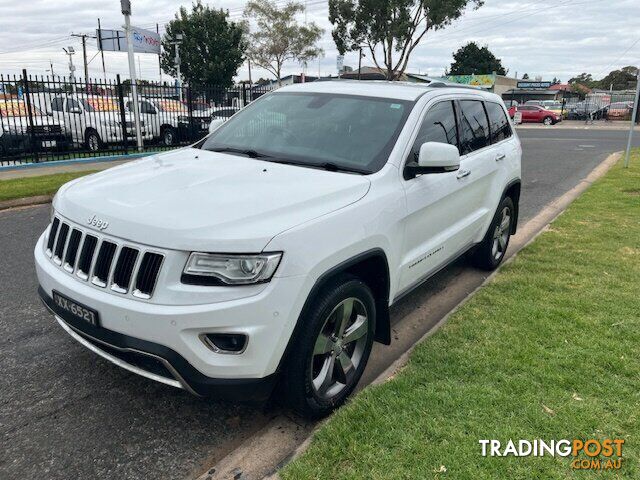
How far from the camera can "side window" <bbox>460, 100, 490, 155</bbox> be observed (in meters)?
4.42

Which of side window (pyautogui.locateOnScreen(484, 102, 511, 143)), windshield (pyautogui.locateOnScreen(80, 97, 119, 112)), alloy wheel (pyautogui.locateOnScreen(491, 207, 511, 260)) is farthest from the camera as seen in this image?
windshield (pyautogui.locateOnScreen(80, 97, 119, 112))

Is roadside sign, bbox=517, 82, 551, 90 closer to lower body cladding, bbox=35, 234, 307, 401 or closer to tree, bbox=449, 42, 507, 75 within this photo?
tree, bbox=449, 42, 507, 75

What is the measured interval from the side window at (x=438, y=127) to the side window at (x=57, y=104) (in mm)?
13121

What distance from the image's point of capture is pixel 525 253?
19.0ft

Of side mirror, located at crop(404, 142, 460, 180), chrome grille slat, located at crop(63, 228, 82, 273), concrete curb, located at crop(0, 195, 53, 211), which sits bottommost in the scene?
concrete curb, located at crop(0, 195, 53, 211)

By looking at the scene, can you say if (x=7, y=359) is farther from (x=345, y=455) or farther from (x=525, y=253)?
(x=525, y=253)

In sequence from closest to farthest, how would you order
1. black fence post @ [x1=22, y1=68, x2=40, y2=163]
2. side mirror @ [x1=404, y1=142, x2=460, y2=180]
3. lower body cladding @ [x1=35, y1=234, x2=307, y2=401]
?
lower body cladding @ [x1=35, y1=234, x2=307, y2=401] → side mirror @ [x1=404, y1=142, x2=460, y2=180] → black fence post @ [x1=22, y1=68, x2=40, y2=163]

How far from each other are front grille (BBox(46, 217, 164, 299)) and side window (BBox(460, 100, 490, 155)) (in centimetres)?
289

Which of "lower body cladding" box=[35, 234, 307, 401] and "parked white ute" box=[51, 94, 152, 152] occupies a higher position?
"parked white ute" box=[51, 94, 152, 152]

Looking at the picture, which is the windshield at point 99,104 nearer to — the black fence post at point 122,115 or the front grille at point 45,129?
the black fence post at point 122,115

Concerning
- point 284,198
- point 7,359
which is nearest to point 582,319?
point 284,198

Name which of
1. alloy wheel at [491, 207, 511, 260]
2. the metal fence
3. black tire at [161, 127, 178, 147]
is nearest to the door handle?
alloy wheel at [491, 207, 511, 260]

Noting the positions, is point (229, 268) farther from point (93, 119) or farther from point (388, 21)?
point (388, 21)

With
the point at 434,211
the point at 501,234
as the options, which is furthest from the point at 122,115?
the point at 434,211
